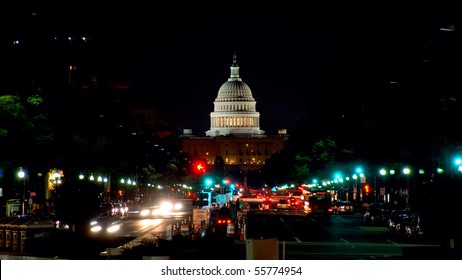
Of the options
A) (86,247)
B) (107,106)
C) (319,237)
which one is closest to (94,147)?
(319,237)

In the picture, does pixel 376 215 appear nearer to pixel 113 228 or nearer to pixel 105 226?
pixel 113 228

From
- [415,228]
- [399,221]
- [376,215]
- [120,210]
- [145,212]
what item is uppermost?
[120,210]

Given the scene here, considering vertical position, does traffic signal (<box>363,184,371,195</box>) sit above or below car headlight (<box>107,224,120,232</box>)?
above

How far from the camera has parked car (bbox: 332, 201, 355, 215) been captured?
9360 cm

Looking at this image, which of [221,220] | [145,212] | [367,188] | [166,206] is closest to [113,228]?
[221,220]

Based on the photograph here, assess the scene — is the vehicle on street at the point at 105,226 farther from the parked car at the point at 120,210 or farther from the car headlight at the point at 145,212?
the car headlight at the point at 145,212

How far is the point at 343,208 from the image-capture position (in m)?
95.1

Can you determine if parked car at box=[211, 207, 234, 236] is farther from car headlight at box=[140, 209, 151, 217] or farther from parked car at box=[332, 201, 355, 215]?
parked car at box=[332, 201, 355, 215]

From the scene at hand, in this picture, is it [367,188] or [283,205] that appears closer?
[367,188]

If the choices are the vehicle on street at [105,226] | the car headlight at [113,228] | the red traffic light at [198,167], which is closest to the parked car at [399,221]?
the red traffic light at [198,167]

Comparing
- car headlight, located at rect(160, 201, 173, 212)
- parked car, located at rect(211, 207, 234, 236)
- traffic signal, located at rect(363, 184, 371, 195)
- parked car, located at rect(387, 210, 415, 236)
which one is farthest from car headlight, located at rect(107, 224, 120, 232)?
traffic signal, located at rect(363, 184, 371, 195)

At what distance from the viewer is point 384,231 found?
60.4 metres

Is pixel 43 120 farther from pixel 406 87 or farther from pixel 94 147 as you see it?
pixel 406 87

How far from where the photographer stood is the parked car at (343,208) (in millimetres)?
93600
